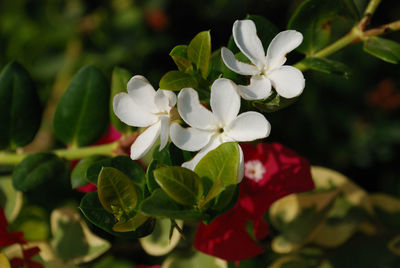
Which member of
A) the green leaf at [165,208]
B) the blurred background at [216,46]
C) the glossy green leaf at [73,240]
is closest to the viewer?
the green leaf at [165,208]

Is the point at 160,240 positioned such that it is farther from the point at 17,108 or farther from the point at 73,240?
the point at 17,108

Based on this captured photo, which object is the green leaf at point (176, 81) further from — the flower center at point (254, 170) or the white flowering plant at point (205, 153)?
the flower center at point (254, 170)

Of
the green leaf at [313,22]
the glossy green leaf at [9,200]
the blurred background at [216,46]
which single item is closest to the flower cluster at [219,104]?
the green leaf at [313,22]

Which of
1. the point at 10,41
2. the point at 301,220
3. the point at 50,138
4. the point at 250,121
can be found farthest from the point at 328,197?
the point at 10,41

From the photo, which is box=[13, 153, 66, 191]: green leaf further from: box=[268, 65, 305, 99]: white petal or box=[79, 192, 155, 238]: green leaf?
box=[268, 65, 305, 99]: white petal

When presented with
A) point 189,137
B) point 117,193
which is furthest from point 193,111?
point 117,193

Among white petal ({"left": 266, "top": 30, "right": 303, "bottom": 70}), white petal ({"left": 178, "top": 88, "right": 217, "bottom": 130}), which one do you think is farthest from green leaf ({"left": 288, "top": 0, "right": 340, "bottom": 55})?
white petal ({"left": 178, "top": 88, "right": 217, "bottom": 130})
